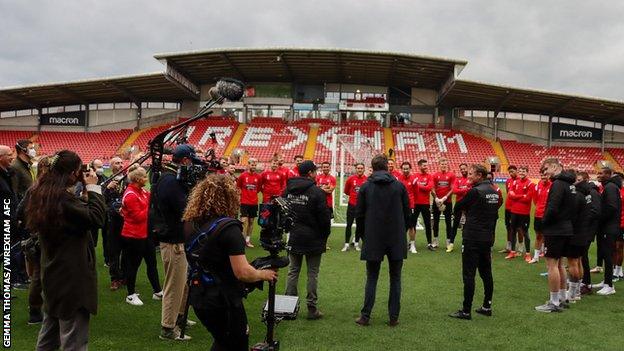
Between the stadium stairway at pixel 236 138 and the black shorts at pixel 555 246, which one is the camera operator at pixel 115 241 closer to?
the black shorts at pixel 555 246

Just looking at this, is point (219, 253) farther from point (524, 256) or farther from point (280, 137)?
point (280, 137)

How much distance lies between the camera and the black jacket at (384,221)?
5.67 m

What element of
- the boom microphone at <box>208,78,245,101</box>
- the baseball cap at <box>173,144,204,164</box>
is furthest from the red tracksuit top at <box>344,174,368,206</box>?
the boom microphone at <box>208,78,245,101</box>

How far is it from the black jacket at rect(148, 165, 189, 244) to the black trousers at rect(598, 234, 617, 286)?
20.6 feet

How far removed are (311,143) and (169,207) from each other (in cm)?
3286

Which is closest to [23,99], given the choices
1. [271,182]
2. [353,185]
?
[271,182]

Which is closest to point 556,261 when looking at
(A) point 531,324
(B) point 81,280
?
(A) point 531,324

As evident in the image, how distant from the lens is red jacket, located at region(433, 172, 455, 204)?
11.0 meters

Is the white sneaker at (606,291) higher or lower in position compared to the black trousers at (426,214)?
lower

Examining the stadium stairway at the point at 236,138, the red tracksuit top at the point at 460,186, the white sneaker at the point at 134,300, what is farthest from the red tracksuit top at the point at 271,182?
the stadium stairway at the point at 236,138

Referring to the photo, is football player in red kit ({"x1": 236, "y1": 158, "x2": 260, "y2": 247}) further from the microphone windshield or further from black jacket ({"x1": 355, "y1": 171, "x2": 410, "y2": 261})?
the microphone windshield

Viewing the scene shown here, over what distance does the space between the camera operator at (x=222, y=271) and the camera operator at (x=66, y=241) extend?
0.78 meters

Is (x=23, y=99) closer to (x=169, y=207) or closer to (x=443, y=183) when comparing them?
(x=443, y=183)

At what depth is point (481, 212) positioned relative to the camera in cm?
606
